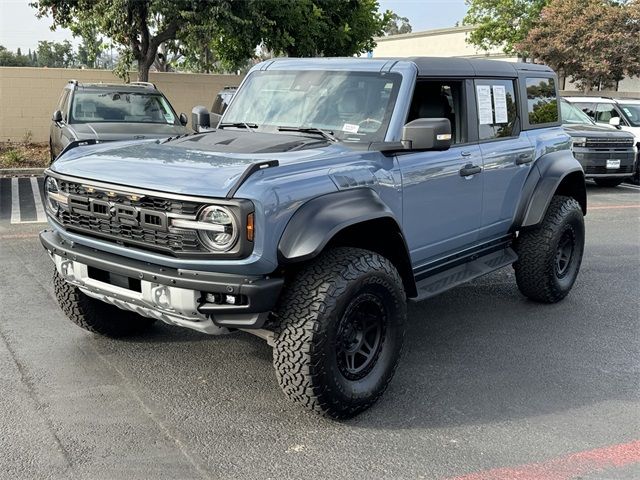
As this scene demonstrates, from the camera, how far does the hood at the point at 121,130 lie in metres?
9.74

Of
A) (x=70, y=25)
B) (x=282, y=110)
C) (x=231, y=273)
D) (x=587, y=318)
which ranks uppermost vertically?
(x=70, y=25)

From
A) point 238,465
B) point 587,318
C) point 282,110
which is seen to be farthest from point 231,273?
point 587,318

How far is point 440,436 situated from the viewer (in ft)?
12.0

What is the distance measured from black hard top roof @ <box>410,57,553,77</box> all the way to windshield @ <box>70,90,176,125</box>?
6.71 meters

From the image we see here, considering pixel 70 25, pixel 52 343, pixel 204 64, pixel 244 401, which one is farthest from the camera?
pixel 204 64

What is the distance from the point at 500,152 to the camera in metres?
5.26

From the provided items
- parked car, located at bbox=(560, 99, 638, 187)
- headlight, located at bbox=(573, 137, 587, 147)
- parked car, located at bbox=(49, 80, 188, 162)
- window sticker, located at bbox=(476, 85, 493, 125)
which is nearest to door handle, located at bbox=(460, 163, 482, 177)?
window sticker, located at bbox=(476, 85, 493, 125)

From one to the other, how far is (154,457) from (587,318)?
389 cm

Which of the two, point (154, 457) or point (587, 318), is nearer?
point (154, 457)

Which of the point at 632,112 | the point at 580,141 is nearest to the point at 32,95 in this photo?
the point at 580,141

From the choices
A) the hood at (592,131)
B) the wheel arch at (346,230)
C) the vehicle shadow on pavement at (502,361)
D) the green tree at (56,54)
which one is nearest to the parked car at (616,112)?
the hood at (592,131)

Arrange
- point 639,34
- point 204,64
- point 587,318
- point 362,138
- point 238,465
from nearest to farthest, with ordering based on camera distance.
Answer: point 238,465 < point 362,138 < point 587,318 < point 639,34 < point 204,64

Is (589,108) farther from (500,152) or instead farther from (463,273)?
(463,273)

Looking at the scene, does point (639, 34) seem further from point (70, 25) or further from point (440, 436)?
point (440, 436)
